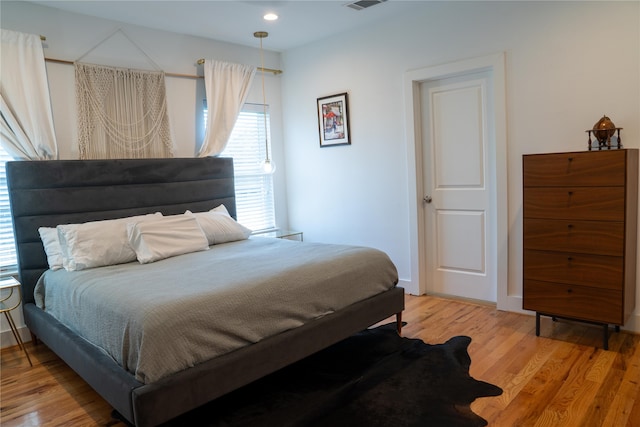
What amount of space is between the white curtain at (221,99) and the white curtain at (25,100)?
1.34 m

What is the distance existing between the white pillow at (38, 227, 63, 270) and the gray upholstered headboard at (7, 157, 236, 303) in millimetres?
60

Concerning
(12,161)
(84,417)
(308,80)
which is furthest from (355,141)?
(84,417)

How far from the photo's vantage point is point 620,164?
8.68ft

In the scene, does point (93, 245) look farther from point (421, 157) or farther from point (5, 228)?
point (421, 157)

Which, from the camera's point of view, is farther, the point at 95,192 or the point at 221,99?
the point at 221,99

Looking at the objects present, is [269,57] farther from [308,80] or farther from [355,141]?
[355,141]

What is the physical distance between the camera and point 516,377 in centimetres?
252

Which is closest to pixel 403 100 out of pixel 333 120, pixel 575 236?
pixel 333 120

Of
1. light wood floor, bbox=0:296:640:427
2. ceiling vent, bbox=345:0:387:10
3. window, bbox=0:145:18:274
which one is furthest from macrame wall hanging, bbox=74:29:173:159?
ceiling vent, bbox=345:0:387:10

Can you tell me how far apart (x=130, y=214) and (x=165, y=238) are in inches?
24.8

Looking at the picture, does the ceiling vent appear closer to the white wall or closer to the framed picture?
the white wall

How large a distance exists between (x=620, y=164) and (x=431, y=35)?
1.90 metres

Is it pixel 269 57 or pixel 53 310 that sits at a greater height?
pixel 269 57

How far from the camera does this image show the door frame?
11.4ft
